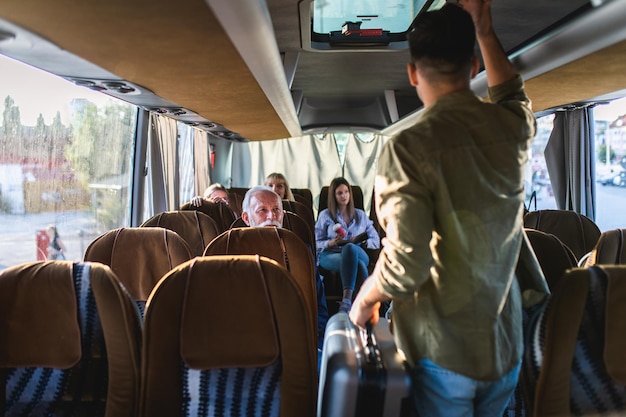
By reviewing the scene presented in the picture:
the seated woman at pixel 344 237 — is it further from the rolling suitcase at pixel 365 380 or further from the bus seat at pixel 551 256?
the rolling suitcase at pixel 365 380

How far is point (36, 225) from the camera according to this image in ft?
11.8

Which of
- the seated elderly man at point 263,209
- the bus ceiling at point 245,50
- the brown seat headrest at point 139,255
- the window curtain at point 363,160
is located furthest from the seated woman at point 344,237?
the window curtain at point 363,160

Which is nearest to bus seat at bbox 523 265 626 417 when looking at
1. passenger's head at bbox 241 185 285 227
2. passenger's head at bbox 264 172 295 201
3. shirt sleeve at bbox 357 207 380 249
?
passenger's head at bbox 241 185 285 227

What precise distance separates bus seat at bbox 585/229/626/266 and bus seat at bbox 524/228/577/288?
1.41 feet

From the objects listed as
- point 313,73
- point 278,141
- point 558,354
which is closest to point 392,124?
point 313,73

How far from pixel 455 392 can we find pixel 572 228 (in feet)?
12.5

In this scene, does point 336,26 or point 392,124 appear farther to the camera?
point 392,124

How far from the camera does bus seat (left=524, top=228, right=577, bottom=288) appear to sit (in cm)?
268

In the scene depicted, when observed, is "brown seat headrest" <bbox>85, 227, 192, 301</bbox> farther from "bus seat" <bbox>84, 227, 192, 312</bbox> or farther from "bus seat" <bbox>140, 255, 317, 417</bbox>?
"bus seat" <bbox>140, 255, 317, 417</bbox>

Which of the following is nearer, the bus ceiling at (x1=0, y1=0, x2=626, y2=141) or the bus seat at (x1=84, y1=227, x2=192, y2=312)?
the bus ceiling at (x1=0, y1=0, x2=626, y2=141)

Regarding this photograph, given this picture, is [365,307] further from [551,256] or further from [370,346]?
[551,256]

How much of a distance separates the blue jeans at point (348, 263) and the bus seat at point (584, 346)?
3863 mm

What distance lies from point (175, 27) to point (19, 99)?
5.28 ft

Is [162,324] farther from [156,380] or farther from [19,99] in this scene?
[19,99]
